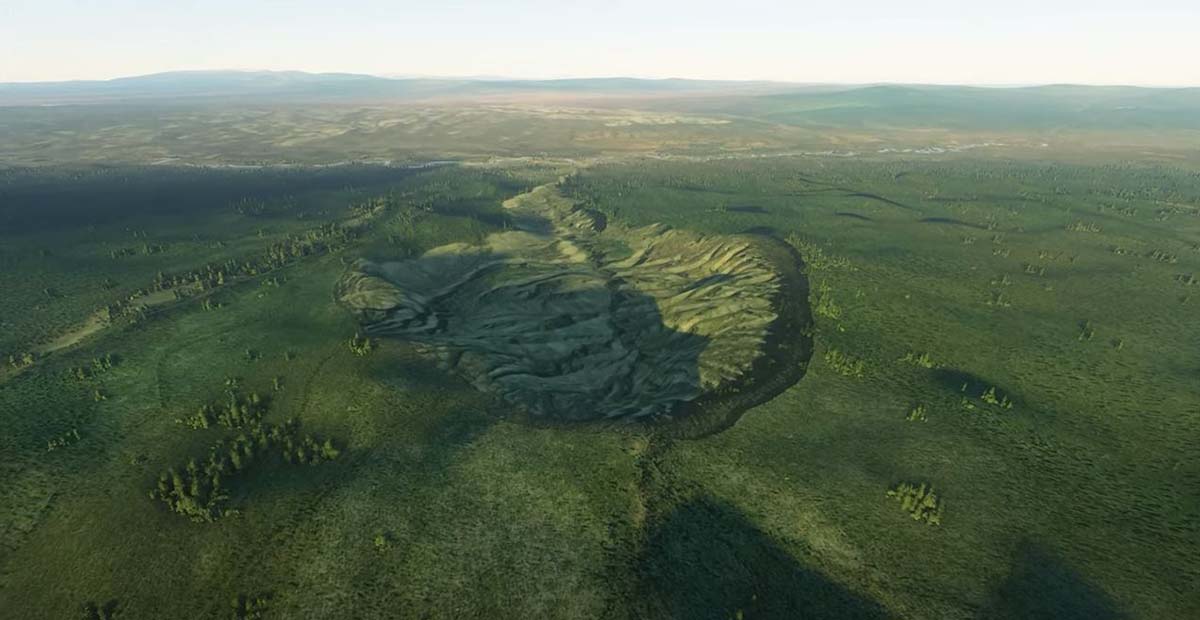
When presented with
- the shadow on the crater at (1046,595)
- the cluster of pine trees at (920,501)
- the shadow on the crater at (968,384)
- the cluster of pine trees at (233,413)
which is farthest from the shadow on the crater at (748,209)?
the cluster of pine trees at (233,413)

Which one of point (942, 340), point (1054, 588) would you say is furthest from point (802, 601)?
point (942, 340)

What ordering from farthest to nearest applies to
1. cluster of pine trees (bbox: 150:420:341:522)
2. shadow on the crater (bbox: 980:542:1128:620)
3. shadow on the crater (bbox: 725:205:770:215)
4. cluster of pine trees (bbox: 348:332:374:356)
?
shadow on the crater (bbox: 725:205:770:215) < cluster of pine trees (bbox: 348:332:374:356) < cluster of pine trees (bbox: 150:420:341:522) < shadow on the crater (bbox: 980:542:1128:620)

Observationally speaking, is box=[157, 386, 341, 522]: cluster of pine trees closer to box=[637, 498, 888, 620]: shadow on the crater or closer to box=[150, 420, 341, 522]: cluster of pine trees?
box=[150, 420, 341, 522]: cluster of pine trees

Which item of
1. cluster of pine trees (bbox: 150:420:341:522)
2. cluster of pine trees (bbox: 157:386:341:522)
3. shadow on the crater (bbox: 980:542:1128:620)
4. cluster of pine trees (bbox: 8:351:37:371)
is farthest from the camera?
cluster of pine trees (bbox: 8:351:37:371)

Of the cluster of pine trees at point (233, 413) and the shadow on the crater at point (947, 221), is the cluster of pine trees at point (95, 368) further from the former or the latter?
the shadow on the crater at point (947, 221)

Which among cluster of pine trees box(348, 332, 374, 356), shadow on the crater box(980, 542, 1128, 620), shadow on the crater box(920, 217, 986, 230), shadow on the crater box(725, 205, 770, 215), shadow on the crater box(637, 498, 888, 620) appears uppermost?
shadow on the crater box(725, 205, 770, 215)

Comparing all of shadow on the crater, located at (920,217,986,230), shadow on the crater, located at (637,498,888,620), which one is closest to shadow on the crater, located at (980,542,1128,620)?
shadow on the crater, located at (637,498,888,620)

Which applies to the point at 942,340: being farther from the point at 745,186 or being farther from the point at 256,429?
the point at 745,186
